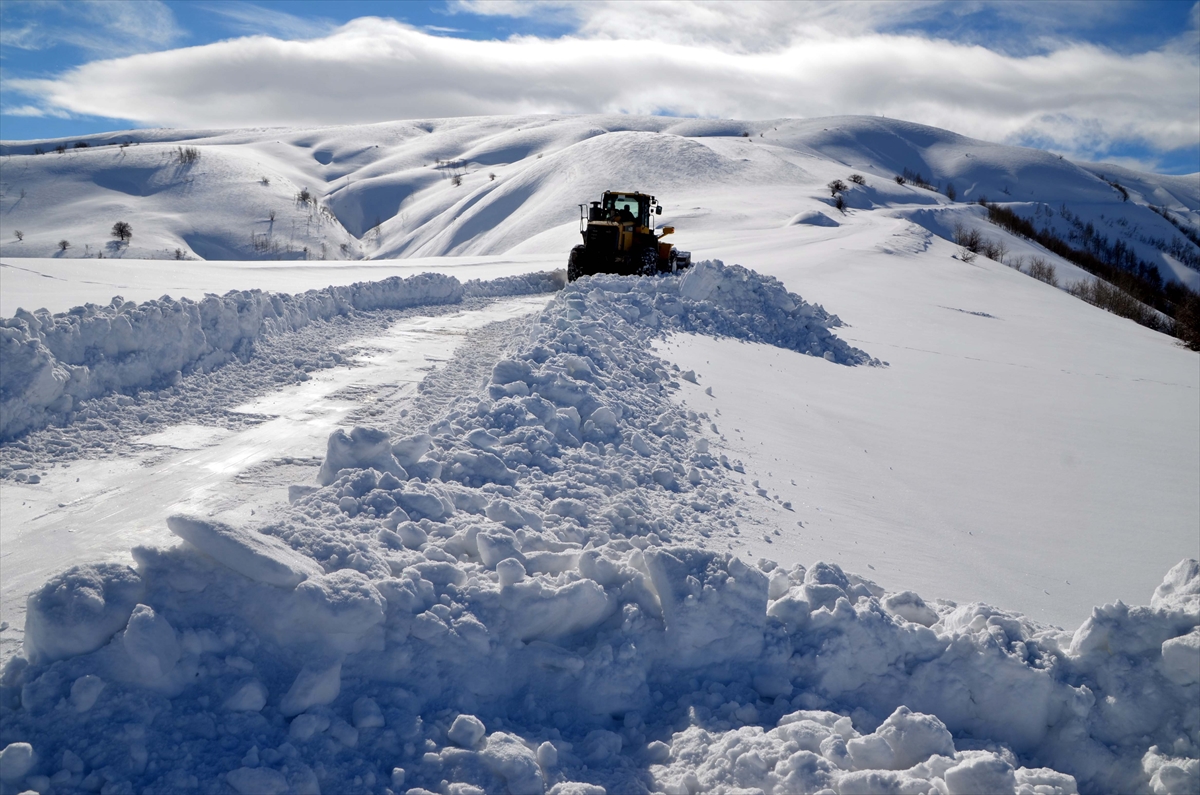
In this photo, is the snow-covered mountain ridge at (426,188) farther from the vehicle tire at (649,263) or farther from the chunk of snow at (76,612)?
the chunk of snow at (76,612)

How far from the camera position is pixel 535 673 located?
3.71 meters

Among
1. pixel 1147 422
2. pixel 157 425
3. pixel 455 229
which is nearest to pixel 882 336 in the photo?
pixel 1147 422

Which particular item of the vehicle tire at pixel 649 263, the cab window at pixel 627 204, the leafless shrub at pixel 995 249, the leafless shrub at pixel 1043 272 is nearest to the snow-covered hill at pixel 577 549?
the vehicle tire at pixel 649 263

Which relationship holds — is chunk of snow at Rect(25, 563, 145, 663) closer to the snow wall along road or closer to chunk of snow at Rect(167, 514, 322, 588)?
the snow wall along road

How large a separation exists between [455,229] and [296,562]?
49080mm

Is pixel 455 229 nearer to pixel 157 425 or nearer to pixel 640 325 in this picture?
pixel 640 325

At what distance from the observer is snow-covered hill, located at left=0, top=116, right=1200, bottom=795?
10.3 ft

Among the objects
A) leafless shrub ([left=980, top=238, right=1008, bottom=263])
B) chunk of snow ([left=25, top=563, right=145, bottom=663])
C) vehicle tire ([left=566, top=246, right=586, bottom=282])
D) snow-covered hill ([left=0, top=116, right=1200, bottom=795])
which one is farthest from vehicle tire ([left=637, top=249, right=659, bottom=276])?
leafless shrub ([left=980, top=238, right=1008, bottom=263])

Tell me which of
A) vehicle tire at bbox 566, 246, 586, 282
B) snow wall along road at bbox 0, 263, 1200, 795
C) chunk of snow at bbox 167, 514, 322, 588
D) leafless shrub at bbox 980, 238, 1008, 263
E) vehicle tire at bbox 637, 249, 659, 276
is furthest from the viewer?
leafless shrub at bbox 980, 238, 1008, 263

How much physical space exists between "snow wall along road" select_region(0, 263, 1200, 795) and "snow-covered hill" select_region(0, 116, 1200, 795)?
0.05ft

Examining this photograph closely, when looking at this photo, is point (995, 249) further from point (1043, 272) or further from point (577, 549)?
point (577, 549)

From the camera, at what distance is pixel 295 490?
512 cm

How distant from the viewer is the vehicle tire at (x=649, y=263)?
18.6m

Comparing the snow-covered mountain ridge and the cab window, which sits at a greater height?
the snow-covered mountain ridge
